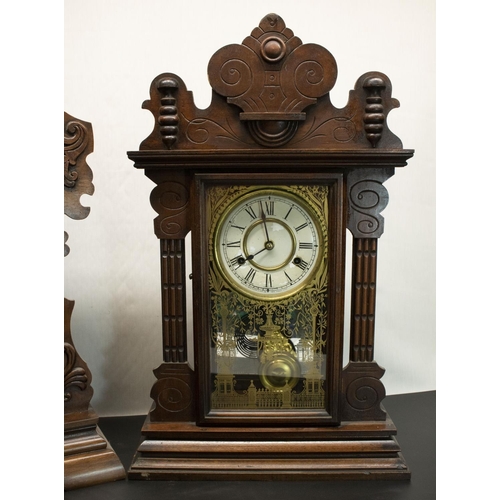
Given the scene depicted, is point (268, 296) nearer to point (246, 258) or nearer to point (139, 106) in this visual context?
point (246, 258)

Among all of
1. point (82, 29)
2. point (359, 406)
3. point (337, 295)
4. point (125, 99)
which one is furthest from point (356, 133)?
point (82, 29)

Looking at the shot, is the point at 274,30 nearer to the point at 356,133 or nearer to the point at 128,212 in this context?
the point at 356,133

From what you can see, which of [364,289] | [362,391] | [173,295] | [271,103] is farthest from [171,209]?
[362,391]

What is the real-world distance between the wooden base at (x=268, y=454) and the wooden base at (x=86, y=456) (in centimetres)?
4

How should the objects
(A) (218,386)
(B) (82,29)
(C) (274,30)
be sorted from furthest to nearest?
(B) (82,29)
(A) (218,386)
(C) (274,30)

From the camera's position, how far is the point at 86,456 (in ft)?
3.78

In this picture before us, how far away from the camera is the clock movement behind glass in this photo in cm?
110

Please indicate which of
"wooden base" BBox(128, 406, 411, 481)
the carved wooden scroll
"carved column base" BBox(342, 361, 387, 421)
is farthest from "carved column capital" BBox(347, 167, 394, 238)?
the carved wooden scroll

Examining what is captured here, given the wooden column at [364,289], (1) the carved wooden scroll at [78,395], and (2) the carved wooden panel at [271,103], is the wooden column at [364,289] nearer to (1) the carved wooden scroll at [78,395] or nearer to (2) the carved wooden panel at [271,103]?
(2) the carved wooden panel at [271,103]

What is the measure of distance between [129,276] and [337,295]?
607 mm

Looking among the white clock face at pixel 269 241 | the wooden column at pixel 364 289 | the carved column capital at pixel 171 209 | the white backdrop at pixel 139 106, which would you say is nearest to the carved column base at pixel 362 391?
the wooden column at pixel 364 289

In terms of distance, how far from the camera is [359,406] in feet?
3.90

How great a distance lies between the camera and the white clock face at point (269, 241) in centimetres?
115

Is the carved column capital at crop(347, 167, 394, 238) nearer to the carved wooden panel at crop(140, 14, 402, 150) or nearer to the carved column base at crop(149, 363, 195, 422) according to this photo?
the carved wooden panel at crop(140, 14, 402, 150)
